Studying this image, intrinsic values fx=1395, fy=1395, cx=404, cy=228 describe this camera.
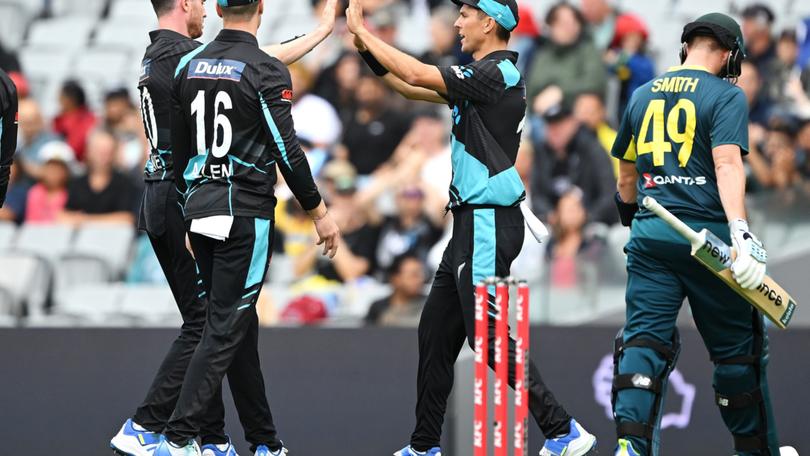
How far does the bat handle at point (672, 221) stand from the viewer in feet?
20.5

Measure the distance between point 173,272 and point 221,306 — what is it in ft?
2.22

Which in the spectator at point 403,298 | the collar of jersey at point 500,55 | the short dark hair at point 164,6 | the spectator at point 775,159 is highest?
the short dark hair at point 164,6

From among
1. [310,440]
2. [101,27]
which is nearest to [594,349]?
[310,440]

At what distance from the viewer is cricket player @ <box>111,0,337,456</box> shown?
7094 millimetres

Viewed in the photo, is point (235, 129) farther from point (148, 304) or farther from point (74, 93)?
point (74, 93)

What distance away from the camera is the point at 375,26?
12562mm

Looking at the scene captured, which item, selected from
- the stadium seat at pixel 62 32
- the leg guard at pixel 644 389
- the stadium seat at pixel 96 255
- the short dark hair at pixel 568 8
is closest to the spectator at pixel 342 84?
the short dark hair at pixel 568 8

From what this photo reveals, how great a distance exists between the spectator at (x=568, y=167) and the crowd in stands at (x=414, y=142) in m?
0.01

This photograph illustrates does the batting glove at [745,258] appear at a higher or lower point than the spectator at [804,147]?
lower

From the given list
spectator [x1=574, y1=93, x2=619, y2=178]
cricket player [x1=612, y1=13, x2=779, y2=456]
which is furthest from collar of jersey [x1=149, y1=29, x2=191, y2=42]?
spectator [x1=574, y1=93, x2=619, y2=178]

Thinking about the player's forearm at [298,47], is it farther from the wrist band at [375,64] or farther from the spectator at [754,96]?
the spectator at [754,96]

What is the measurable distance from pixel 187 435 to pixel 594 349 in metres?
3.24

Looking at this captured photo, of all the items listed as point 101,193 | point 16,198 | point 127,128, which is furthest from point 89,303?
point 127,128

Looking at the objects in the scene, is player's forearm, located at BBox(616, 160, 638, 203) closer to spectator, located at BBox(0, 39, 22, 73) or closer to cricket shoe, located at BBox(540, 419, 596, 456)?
cricket shoe, located at BBox(540, 419, 596, 456)
